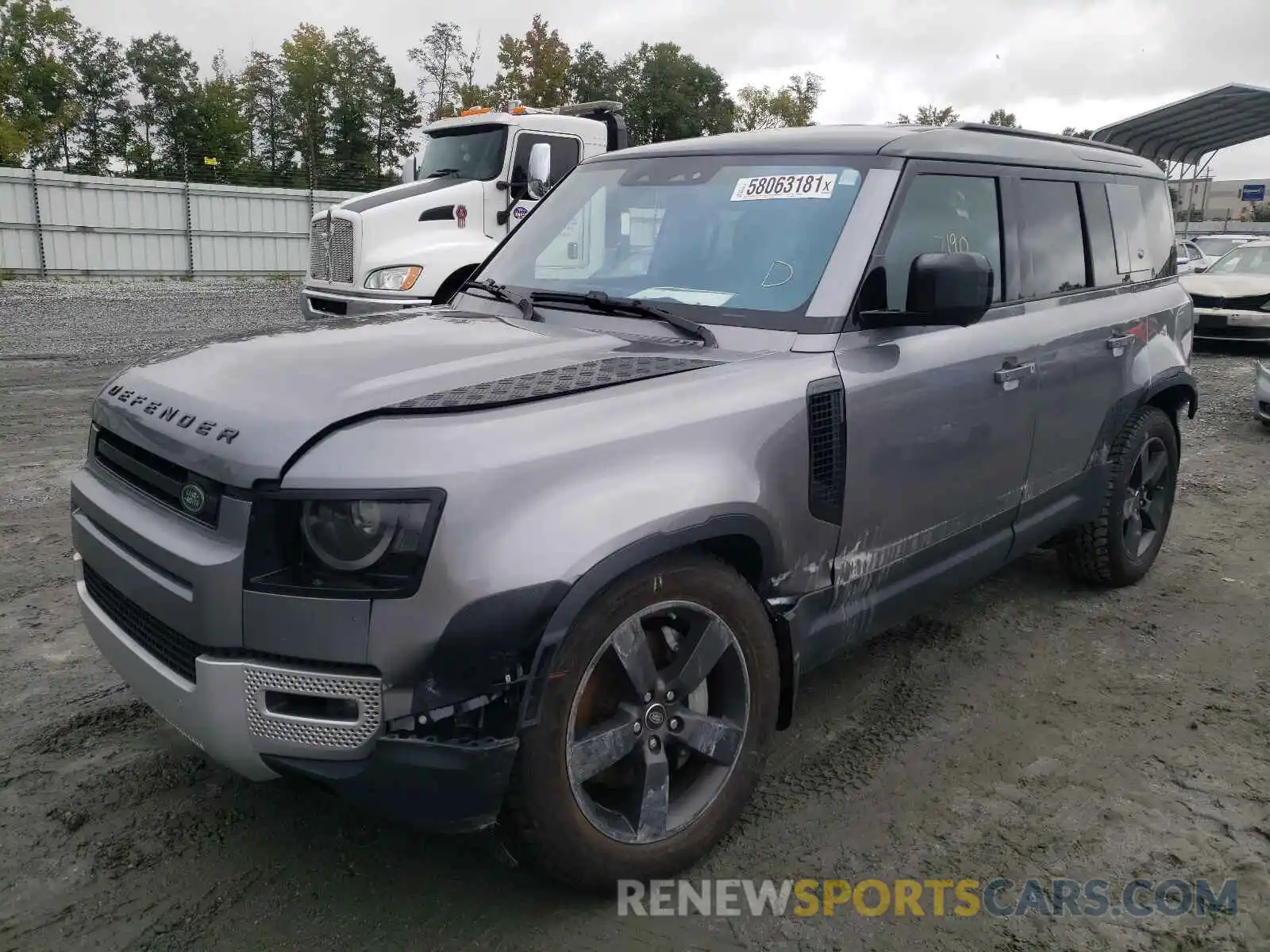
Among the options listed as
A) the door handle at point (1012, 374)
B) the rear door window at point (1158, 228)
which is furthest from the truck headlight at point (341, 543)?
the rear door window at point (1158, 228)

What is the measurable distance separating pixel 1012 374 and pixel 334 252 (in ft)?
27.7

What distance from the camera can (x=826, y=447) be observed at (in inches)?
112

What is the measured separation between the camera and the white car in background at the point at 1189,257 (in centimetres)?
1694

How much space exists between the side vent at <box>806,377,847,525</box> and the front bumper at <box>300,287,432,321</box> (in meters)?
7.02

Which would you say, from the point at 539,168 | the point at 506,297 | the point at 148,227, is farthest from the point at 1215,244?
the point at 148,227

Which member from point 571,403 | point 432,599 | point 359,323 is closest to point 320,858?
point 432,599

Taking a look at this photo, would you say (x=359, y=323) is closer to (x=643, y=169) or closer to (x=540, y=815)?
(x=643, y=169)

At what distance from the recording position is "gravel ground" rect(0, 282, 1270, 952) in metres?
2.47

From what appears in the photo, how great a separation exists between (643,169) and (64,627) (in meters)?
2.91

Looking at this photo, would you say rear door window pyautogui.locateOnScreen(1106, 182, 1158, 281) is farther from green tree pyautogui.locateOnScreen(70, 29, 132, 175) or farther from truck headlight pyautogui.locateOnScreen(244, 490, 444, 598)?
green tree pyautogui.locateOnScreen(70, 29, 132, 175)

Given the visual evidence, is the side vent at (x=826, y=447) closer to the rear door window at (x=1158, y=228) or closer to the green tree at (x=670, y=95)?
the rear door window at (x=1158, y=228)

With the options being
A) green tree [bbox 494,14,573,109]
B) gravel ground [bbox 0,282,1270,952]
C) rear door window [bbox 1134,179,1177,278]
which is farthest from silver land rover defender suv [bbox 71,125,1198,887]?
green tree [bbox 494,14,573,109]

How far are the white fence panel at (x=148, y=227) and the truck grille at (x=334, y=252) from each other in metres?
13.8

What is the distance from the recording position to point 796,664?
113 inches
